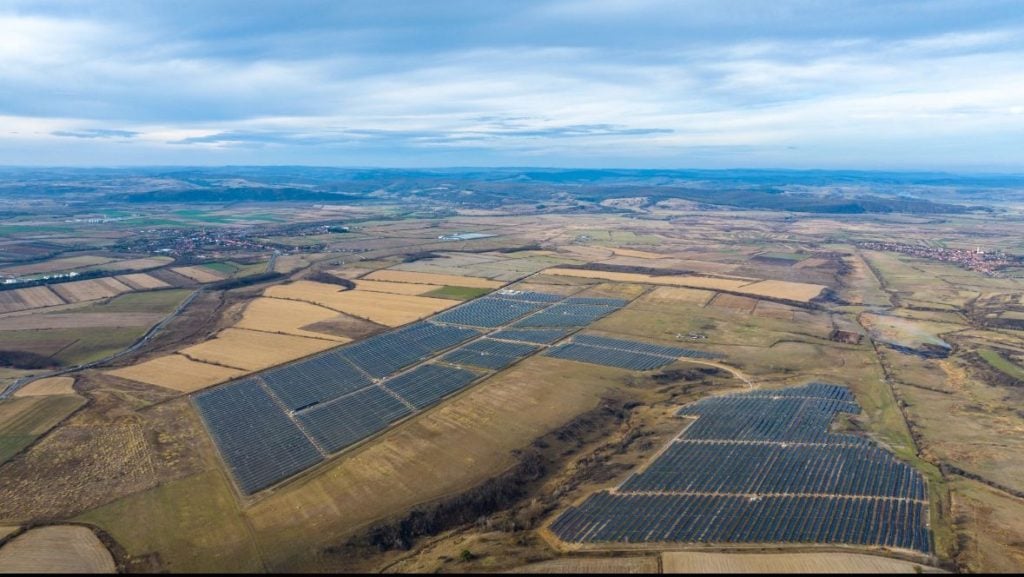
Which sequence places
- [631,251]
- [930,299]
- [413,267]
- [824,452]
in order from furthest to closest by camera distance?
1. [631,251]
2. [413,267]
3. [930,299]
4. [824,452]

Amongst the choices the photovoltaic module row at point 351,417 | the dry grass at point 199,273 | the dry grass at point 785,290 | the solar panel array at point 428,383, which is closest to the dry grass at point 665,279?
the dry grass at point 785,290

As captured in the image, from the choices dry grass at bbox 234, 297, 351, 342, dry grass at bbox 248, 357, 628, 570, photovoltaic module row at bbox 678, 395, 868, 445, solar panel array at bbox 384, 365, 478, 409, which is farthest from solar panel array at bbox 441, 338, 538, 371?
photovoltaic module row at bbox 678, 395, 868, 445

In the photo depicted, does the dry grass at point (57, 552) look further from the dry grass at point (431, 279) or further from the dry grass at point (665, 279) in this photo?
the dry grass at point (665, 279)

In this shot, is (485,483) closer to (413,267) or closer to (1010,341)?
(1010,341)

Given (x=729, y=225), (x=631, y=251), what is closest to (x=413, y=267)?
(x=631, y=251)

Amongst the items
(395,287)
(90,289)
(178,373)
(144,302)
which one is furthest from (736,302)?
(90,289)

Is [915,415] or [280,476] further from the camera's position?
[915,415]
